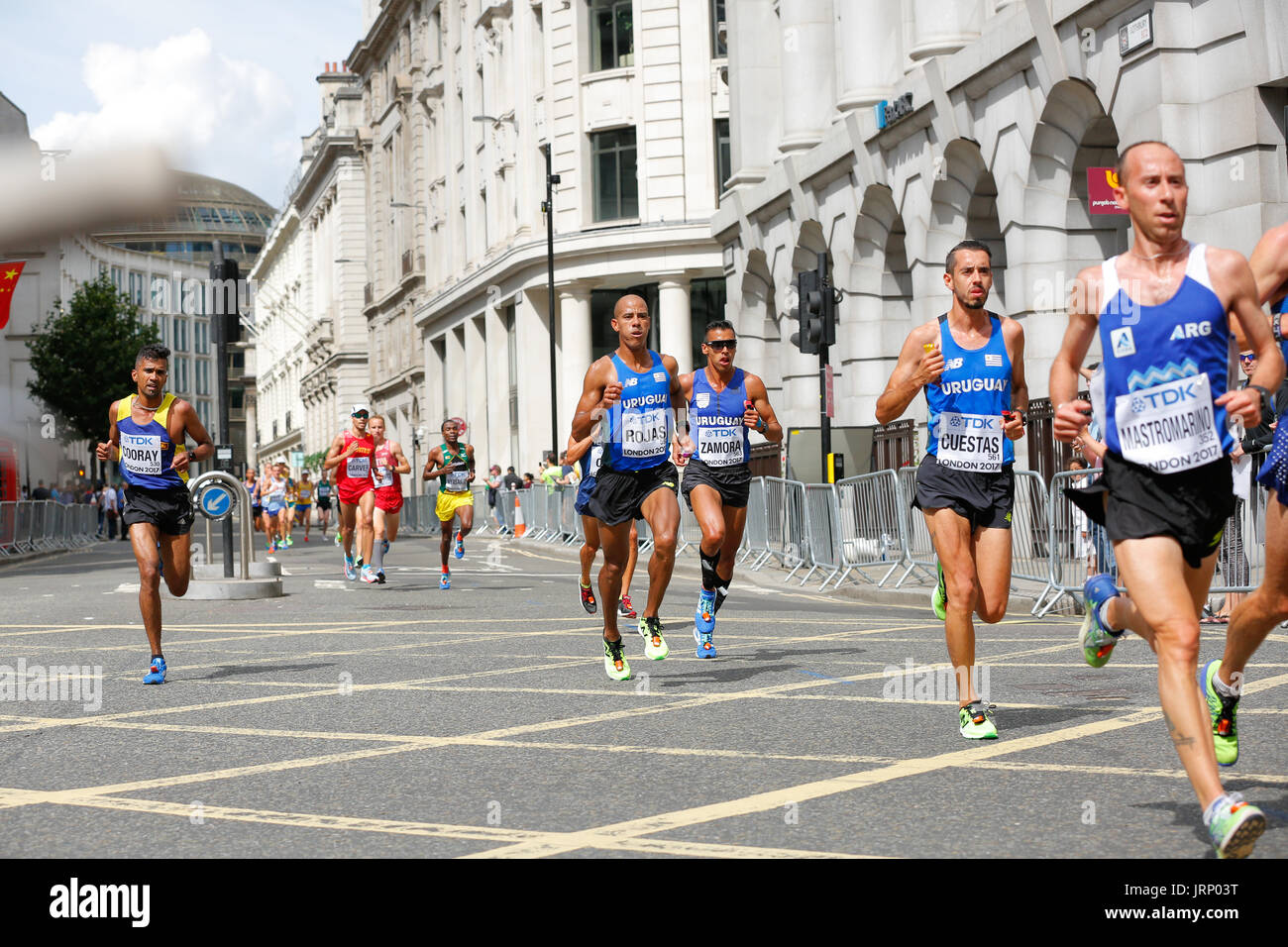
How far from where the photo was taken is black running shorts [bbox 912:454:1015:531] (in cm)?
778

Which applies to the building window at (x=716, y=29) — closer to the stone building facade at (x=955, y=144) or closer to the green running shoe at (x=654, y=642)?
the stone building facade at (x=955, y=144)

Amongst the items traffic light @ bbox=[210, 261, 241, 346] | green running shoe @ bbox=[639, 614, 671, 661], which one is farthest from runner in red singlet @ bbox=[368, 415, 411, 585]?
green running shoe @ bbox=[639, 614, 671, 661]

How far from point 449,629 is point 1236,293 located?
9555mm

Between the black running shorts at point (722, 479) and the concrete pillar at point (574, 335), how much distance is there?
41.2m

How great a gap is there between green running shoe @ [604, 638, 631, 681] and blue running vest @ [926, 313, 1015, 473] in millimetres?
2730

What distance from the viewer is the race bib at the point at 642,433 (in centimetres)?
1049

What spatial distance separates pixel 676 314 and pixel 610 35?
29.6 ft

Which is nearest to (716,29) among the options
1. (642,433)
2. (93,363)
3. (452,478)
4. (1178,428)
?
(93,363)

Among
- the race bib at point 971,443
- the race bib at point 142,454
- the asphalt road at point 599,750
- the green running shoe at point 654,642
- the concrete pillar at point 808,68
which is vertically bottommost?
the asphalt road at point 599,750

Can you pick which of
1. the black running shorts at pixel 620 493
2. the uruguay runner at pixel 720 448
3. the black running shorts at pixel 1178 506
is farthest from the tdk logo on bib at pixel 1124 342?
the uruguay runner at pixel 720 448

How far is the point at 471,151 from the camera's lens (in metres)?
62.9

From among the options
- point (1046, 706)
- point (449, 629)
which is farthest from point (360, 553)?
point (1046, 706)

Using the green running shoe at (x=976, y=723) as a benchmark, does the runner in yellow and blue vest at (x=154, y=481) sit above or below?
above

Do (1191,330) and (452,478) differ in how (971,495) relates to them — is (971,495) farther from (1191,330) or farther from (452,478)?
(452,478)
